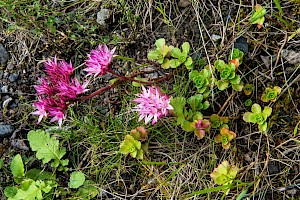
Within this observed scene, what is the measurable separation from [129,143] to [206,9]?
900 millimetres

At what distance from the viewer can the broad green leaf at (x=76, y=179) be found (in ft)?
8.96

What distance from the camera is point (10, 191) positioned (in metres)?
2.77

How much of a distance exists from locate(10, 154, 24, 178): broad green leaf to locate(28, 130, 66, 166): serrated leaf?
103 mm

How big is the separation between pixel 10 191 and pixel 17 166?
15 centimetres

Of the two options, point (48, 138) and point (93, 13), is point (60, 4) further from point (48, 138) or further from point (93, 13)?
point (48, 138)

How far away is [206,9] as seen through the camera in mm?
2744

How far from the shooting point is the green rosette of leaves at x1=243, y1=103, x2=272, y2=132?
8.25 feet

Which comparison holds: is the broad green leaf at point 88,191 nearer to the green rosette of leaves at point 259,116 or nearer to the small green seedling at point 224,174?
the small green seedling at point 224,174

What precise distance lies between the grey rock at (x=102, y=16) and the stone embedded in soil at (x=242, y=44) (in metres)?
0.80

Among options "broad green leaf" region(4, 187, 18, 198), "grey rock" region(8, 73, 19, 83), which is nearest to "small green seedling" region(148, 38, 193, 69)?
"grey rock" region(8, 73, 19, 83)

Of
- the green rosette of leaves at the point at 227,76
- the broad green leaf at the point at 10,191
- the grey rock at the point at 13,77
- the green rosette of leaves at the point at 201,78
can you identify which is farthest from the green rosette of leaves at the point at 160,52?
the broad green leaf at the point at 10,191

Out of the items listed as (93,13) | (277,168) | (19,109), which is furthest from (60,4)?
(277,168)

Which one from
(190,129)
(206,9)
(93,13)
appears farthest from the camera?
(93,13)

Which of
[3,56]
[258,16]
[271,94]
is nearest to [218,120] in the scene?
[271,94]
